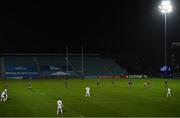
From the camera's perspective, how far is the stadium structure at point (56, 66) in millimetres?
103688

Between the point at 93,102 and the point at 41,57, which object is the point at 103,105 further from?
the point at 41,57

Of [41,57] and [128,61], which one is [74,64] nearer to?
[41,57]

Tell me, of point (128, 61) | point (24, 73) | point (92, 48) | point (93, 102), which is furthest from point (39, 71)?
point (93, 102)

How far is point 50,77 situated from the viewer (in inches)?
3996

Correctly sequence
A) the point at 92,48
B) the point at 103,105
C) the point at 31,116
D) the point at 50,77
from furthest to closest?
1. the point at 92,48
2. the point at 50,77
3. the point at 103,105
4. the point at 31,116

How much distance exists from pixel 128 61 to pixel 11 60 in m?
42.6

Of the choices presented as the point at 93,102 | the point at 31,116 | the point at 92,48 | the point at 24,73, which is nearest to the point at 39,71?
the point at 24,73

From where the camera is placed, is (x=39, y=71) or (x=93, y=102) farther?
(x=39, y=71)

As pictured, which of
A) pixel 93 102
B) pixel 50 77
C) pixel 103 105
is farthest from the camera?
pixel 50 77

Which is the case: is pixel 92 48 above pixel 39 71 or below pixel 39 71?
above

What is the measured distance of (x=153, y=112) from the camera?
31906 millimetres

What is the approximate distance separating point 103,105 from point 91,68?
238 feet

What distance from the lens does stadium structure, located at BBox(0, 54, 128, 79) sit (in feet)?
340

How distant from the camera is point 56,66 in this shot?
360 ft
